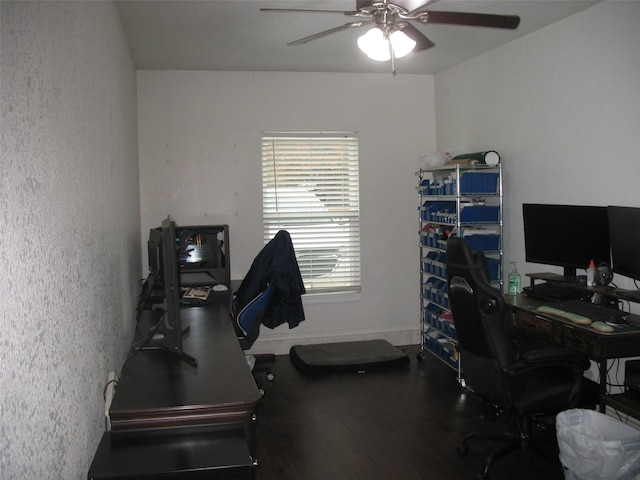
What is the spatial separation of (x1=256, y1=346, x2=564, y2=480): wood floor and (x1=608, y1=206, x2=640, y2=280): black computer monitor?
1168mm

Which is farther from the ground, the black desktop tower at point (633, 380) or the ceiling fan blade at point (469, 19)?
the ceiling fan blade at point (469, 19)

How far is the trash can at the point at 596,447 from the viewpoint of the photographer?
269 centimetres

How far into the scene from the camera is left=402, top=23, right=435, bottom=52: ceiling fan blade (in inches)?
116

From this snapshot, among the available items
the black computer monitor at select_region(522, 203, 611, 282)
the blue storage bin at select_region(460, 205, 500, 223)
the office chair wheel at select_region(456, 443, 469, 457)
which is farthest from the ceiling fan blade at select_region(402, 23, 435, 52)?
the office chair wheel at select_region(456, 443, 469, 457)

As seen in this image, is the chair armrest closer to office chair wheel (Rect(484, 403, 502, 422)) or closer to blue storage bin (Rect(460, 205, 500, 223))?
office chair wheel (Rect(484, 403, 502, 422))

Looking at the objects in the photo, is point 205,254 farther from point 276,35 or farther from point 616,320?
point 616,320

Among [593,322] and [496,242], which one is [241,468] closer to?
[593,322]

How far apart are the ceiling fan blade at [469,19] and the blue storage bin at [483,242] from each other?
2079 mm

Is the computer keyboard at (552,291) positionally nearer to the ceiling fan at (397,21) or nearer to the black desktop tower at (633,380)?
the black desktop tower at (633,380)

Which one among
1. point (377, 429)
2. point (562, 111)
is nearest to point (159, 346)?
point (377, 429)

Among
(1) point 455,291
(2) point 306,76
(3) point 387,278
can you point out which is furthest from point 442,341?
(2) point 306,76

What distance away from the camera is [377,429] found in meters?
3.85

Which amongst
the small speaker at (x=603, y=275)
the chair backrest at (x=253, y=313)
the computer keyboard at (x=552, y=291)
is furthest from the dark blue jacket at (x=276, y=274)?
the small speaker at (x=603, y=275)

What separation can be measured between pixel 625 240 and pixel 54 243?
3.10 m
